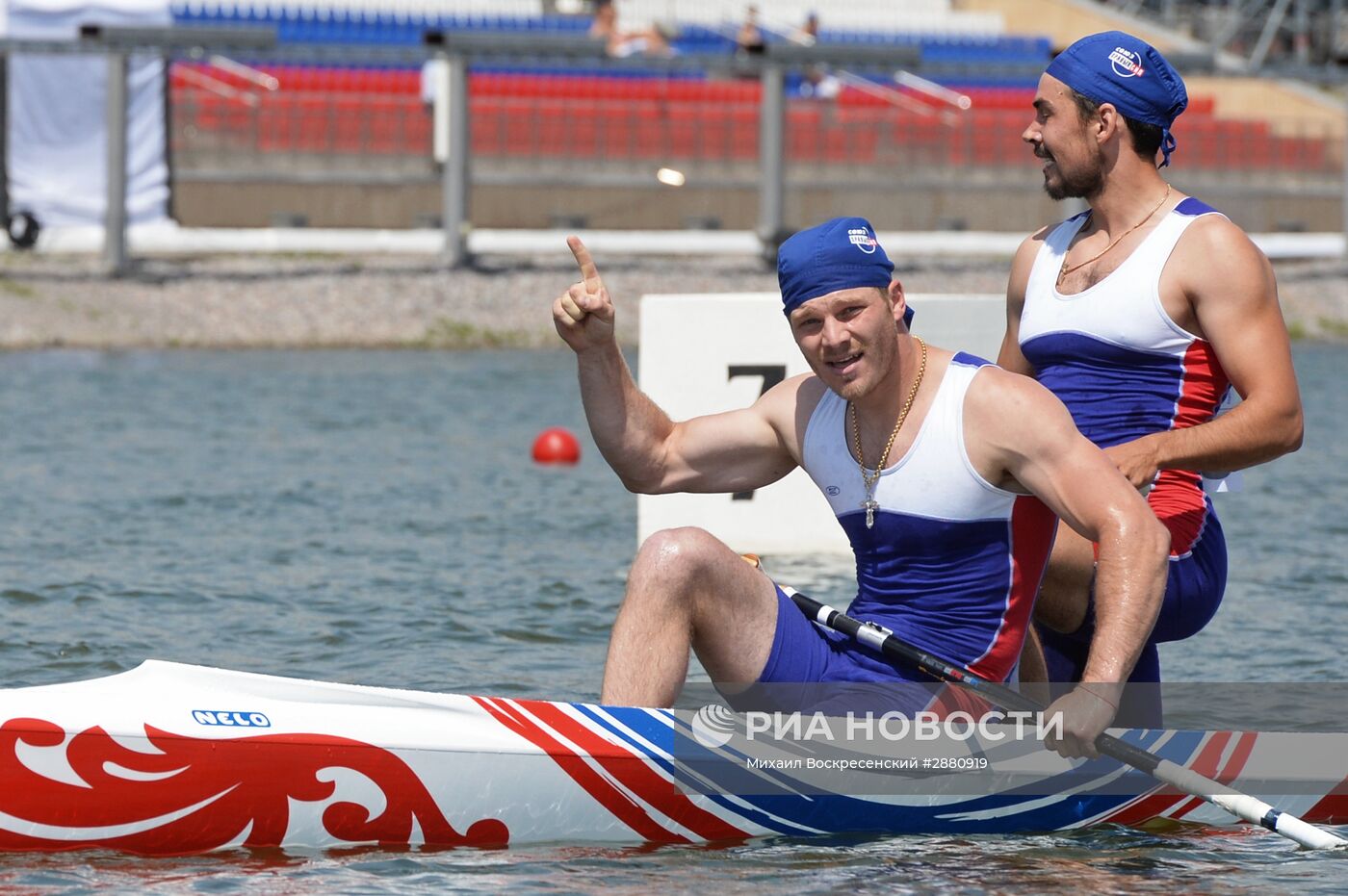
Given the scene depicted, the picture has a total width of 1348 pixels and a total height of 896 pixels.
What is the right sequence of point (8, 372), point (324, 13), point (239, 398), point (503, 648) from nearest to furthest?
point (503, 648) → point (239, 398) → point (8, 372) → point (324, 13)

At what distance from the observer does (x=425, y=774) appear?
16.1 ft

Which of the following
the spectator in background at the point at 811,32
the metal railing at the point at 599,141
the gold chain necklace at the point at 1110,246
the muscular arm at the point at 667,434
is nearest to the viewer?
the muscular arm at the point at 667,434

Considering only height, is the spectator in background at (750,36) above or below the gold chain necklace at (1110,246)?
above

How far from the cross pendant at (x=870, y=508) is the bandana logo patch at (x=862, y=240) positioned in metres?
0.57

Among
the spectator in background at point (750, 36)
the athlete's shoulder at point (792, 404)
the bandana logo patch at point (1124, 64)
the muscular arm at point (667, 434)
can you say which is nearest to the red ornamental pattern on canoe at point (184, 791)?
the muscular arm at point (667, 434)

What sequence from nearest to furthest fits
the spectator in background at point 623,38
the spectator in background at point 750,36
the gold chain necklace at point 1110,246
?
the gold chain necklace at point 1110,246 < the spectator in background at point 750,36 < the spectator in background at point 623,38

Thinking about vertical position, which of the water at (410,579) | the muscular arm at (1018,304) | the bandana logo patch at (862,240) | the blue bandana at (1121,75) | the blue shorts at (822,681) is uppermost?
the blue bandana at (1121,75)

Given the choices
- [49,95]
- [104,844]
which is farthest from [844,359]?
[49,95]

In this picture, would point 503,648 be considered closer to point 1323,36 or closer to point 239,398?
point 239,398

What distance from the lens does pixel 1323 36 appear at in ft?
91.3

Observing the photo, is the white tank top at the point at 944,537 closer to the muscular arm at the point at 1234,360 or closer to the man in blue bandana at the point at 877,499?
the man in blue bandana at the point at 877,499

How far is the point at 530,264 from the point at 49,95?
472 centimetres

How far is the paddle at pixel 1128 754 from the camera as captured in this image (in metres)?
4.88

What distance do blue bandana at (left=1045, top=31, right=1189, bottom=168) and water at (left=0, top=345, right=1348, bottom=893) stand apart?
5.80 feet
